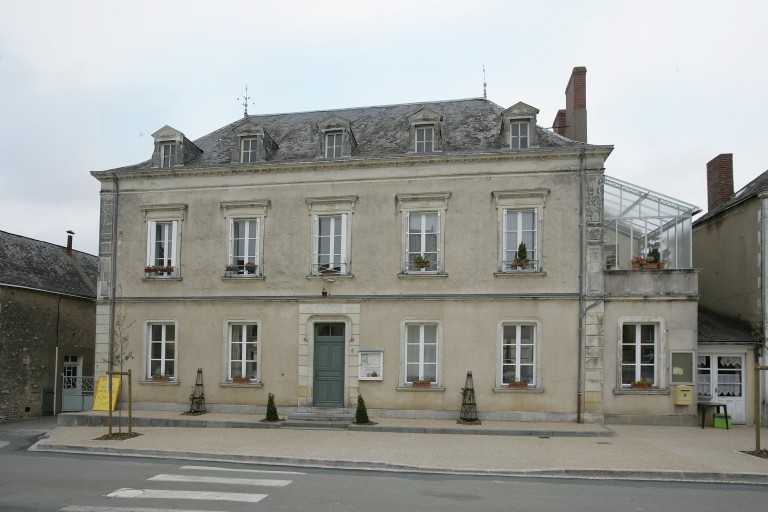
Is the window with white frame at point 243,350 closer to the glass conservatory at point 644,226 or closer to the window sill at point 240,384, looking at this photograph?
the window sill at point 240,384

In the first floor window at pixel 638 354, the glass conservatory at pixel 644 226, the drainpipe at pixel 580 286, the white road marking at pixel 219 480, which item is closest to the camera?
the white road marking at pixel 219 480

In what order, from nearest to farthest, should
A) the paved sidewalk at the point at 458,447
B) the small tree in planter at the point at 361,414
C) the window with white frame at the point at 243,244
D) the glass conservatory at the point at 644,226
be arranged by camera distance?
the paved sidewalk at the point at 458,447, the small tree in planter at the point at 361,414, the glass conservatory at the point at 644,226, the window with white frame at the point at 243,244

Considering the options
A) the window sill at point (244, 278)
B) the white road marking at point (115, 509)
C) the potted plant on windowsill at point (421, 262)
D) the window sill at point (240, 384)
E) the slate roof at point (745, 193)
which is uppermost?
the slate roof at point (745, 193)

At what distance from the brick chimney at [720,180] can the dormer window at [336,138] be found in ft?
38.6

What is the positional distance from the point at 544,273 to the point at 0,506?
1289 centimetres

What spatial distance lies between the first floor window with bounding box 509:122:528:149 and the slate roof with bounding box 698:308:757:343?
6.78 meters

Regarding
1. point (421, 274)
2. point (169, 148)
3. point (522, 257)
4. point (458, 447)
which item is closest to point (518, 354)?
point (522, 257)

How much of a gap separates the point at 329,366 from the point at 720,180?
13.7 meters

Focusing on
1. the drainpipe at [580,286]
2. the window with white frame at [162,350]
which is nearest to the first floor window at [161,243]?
the window with white frame at [162,350]

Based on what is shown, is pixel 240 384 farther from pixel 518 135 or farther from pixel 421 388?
pixel 518 135

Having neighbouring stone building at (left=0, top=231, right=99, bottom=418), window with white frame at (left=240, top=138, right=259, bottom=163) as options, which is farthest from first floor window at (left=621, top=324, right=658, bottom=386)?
neighbouring stone building at (left=0, top=231, right=99, bottom=418)

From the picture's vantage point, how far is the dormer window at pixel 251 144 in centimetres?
1988

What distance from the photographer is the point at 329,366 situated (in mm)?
18828

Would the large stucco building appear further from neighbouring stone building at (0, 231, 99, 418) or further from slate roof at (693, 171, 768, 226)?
neighbouring stone building at (0, 231, 99, 418)
